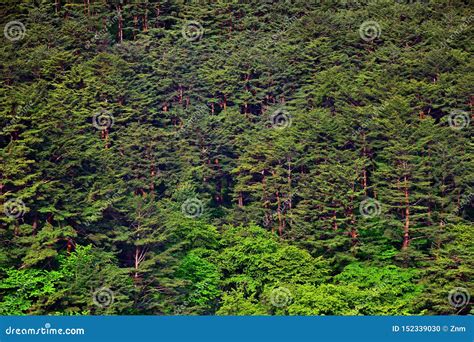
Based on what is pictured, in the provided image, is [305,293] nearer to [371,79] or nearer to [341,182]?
[341,182]

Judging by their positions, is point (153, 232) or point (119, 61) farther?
point (119, 61)

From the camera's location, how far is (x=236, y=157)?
3022 cm

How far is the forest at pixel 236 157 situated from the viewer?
21.8 metres

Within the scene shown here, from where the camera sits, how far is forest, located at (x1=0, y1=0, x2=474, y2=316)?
71.5ft

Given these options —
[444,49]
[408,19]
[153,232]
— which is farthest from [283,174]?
[408,19]

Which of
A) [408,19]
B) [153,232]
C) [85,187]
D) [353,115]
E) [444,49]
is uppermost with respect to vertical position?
[408,19]

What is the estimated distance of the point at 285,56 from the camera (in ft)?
109

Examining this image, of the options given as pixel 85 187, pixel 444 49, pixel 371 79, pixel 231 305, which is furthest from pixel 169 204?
pixel 444 49

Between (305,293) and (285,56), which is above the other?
(285,56)

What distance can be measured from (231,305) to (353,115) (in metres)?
10.1

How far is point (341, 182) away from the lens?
84.7 feet

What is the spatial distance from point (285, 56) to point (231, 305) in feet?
48.3

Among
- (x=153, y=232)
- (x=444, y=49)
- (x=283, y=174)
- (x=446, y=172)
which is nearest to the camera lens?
(x=153, y=232)

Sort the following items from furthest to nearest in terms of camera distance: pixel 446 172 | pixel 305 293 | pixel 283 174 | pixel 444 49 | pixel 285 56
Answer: pixel 285 56 → pixel 444 49 → pixel 283 174 → pixel 446 172 → pixel 305 293
